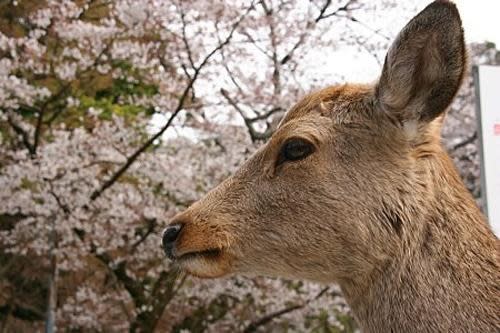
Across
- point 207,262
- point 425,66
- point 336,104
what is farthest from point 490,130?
point 207,262

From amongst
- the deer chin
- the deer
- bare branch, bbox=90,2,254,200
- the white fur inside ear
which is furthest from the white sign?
bare branch, bbox=90,2,254,200

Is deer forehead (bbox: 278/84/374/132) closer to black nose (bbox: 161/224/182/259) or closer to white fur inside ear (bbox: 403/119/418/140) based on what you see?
white fur inside ear (bbox: 403/119/418/140)

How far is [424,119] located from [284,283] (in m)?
7.87

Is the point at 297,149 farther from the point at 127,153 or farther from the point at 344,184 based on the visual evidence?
the point at 127,153

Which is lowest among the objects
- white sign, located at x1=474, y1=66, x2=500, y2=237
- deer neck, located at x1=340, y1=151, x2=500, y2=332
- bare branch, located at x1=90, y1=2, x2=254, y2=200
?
deer neck, located at x1=340, y1=151, x2=500, y2=332

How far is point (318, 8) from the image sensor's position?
34.2 feet

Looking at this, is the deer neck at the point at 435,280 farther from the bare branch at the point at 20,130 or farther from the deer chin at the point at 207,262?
the bare branch at the point at 20,130

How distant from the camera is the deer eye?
2.26m

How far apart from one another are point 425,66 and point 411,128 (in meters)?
0.19

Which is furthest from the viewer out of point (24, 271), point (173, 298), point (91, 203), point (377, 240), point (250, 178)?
point (24, 271)

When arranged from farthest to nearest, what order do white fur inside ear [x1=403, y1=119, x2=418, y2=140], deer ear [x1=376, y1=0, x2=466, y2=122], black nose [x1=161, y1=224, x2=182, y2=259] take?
black nose [x1=161, y1=224, x2=182, y2=259] → white fur inside ear [x1=403, y1=119, x2=418, y2=140] → deer ear [x1=376, y1=0, x2=466, y2=122]

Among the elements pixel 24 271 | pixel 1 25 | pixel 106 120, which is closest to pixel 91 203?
pixel 106 120

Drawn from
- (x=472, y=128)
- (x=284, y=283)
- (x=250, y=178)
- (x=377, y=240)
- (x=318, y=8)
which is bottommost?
(x=377, y=240)

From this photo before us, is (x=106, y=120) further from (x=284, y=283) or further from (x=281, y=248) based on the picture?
(x=281, y=248)
